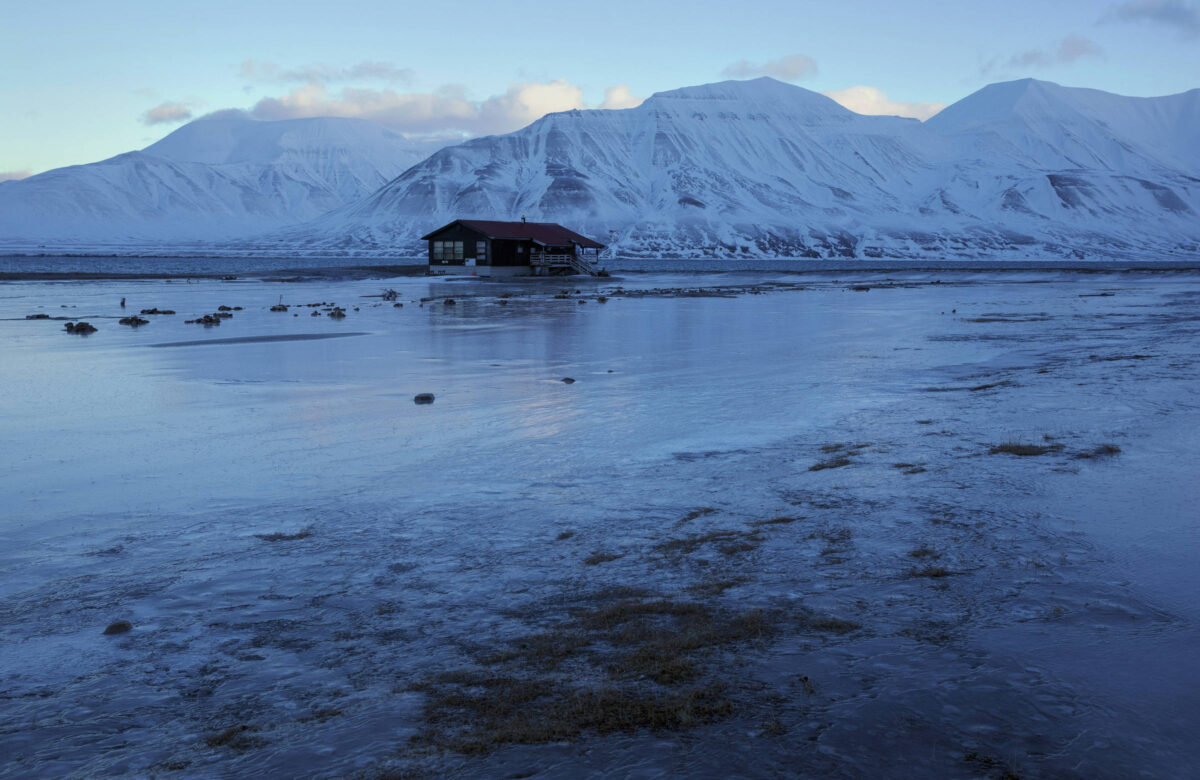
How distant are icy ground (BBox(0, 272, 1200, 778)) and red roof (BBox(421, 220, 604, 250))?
7404 cm

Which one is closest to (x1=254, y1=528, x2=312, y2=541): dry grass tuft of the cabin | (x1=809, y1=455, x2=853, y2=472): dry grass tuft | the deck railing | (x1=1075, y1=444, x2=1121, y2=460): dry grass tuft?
(x1=809, y1=455, x2=853, y2=472): dry grass tuft

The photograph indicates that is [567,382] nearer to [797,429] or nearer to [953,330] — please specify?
[797,429]

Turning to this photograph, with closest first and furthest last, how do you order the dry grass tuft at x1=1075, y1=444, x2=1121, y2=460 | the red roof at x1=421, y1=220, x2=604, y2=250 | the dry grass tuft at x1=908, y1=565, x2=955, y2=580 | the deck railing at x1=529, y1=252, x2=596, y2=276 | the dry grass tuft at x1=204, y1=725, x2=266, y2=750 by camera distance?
1. the dry grass tuft at x1=204, y1=725, x2=266, y2=750
2. the dry grass tuft at x1=908, y1=565, x2=955, y2=580
3. the dry grass tuft at x1=1075, y1=444, x2=1121, y2=460
4. the red roof at x1=421, y1=220, x2=604, y2=250
5. the deck railing at x1=529, y1=252, x2=596, y2=276

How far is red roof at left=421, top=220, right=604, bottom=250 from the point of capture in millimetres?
91438

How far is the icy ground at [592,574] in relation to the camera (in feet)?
17.4

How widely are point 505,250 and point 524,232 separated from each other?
3427 millimetres

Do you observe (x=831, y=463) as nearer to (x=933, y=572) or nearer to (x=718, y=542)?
(x=718, y=542)

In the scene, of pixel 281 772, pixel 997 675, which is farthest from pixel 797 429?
pixel 281 772

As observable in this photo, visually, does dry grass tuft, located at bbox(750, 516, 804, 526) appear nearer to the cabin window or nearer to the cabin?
the cabin

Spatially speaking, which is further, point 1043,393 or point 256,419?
point 1043,393

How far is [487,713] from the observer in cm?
555

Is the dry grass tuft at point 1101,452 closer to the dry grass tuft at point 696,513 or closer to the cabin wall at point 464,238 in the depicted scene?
the dry grass tuft at point 696,513

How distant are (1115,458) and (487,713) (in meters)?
9.71

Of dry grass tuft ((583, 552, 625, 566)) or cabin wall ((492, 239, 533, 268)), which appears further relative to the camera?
cabin wall ((492, 239, 533, 268))
